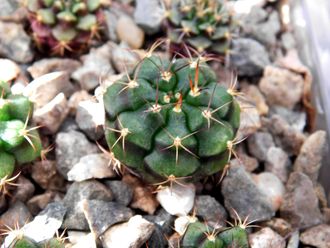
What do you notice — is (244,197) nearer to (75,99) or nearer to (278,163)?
(278,163)

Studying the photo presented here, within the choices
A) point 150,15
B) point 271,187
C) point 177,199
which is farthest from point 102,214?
point 150,15

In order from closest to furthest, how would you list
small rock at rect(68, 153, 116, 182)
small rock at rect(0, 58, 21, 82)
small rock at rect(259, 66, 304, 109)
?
small rock at rect(68, 153, 116, 182), small rock at rect(0, 58, 21, 82), small rock at rect(259, 66, 304, 109)

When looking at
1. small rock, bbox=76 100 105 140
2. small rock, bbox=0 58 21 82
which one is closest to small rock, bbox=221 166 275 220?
small rock, bbox=76 100 105 140

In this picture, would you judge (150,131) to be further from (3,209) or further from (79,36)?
(79,36)

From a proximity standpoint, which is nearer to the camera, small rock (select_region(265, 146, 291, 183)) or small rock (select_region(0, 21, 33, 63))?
small rock (select_region(265, 146, 291, 183))

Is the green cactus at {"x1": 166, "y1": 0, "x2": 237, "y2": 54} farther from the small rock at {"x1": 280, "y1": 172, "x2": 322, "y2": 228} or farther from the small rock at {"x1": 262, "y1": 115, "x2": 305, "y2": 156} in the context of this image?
the small rock at {"x1": 280, "y1": 172, "x2": 322, "y2": 228}

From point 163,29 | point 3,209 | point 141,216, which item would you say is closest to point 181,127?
point 141,216
